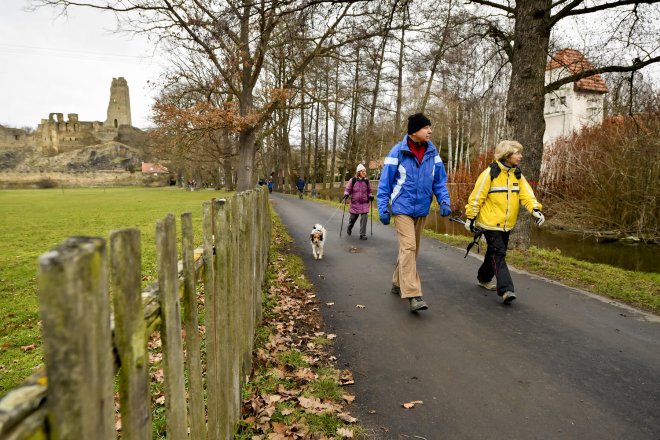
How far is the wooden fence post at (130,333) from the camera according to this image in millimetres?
1121

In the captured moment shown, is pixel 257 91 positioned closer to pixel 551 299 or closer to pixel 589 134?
pixel 589 134

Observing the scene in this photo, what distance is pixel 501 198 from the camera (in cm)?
541

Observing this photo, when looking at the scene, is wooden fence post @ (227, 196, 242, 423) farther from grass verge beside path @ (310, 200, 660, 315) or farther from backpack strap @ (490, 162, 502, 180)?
grass verge beside path @ (310, 200, 660, 315)

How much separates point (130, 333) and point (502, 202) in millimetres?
5181

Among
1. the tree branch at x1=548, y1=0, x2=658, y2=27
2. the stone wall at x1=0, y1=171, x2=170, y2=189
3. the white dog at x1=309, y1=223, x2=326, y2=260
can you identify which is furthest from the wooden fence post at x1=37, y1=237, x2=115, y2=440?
the stone wall at x1=0, y1=171, x2=170, y2=189

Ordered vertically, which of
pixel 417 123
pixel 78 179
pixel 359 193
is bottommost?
pixel 359 193

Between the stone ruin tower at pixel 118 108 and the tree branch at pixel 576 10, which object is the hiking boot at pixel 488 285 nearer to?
the tree branch at pixel 576 10

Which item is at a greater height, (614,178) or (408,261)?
(614,178)

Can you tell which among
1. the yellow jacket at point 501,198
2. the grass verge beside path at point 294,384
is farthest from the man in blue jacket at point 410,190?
the grass verge beside path at point 294,384

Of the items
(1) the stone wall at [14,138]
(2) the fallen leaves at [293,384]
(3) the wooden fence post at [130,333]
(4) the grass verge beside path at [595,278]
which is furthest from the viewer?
(1) the stone wall at [14,138]

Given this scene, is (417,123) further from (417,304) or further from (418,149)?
(417,304)

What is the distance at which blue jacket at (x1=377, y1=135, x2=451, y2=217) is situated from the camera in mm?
5012

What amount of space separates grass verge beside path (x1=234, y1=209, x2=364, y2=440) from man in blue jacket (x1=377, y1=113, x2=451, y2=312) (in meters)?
1.26

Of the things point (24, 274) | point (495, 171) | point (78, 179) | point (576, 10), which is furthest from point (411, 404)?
point (78, 179)
